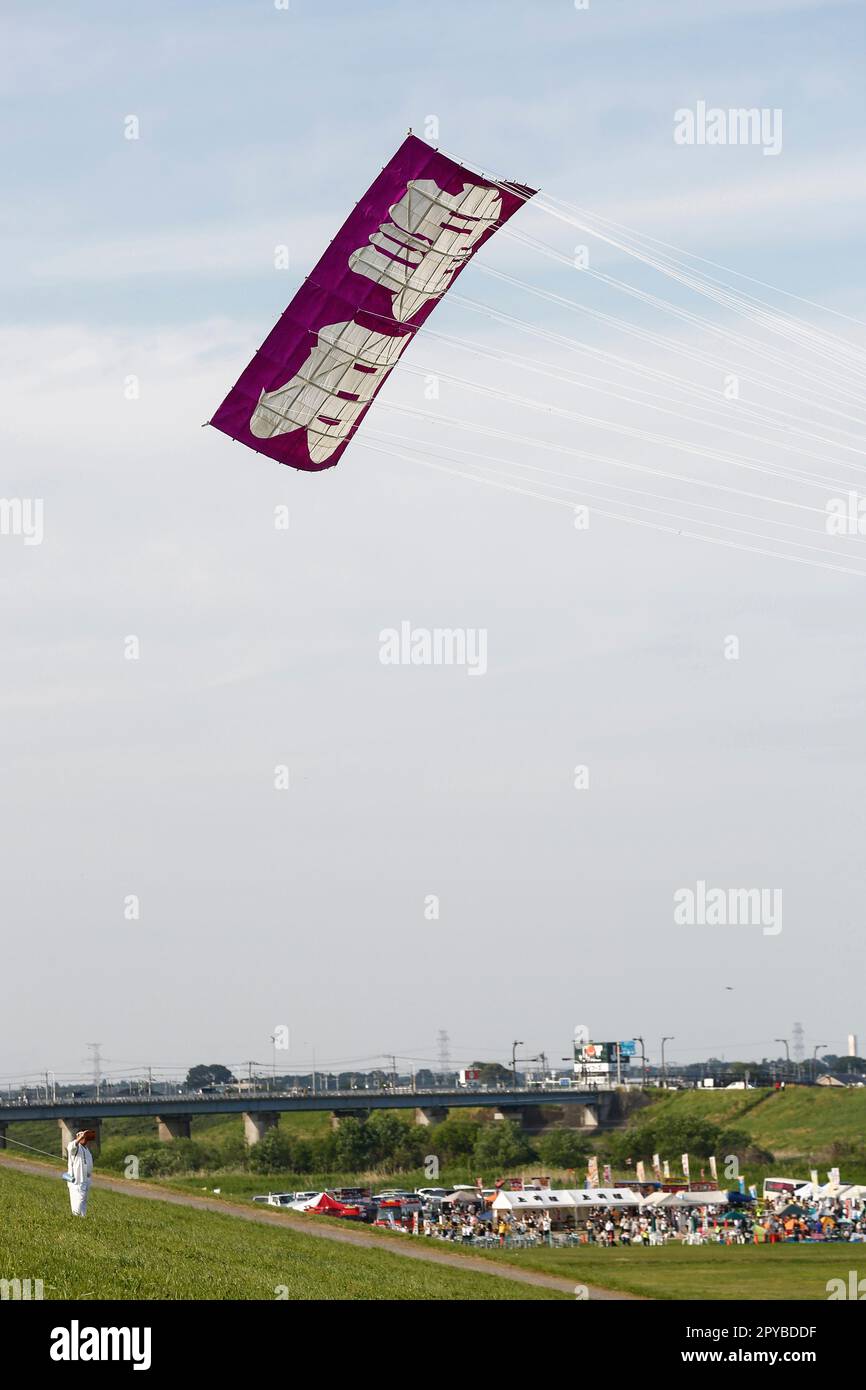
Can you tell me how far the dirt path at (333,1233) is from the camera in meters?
Answer: 30.8

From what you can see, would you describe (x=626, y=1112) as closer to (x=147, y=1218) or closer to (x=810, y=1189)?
(x=810, y=1189)

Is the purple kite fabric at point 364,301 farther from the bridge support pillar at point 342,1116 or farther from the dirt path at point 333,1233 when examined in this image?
the bridge support pillar at point 342,1116

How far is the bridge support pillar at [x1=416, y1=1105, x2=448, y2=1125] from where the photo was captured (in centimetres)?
9531

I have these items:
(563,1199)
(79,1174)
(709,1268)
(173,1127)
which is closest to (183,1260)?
(79,1174)

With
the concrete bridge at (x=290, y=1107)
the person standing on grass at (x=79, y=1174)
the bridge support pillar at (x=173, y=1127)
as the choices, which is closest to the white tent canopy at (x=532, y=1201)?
the concrete bridge at (x=290, y=1107)

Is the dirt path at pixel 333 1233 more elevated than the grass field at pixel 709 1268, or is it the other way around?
the dirt path at pixel 333 1233

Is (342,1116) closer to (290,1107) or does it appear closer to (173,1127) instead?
(290,1107)

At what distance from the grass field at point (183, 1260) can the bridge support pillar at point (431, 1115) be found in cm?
6378

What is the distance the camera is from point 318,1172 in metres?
82.2

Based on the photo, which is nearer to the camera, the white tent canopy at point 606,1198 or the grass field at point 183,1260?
the grass field at point 183,1260

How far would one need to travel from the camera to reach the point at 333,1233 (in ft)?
113

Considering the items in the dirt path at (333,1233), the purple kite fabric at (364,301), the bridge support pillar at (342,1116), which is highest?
the purple kite fabric at (364,301)

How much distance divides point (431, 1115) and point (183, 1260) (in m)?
76.8
